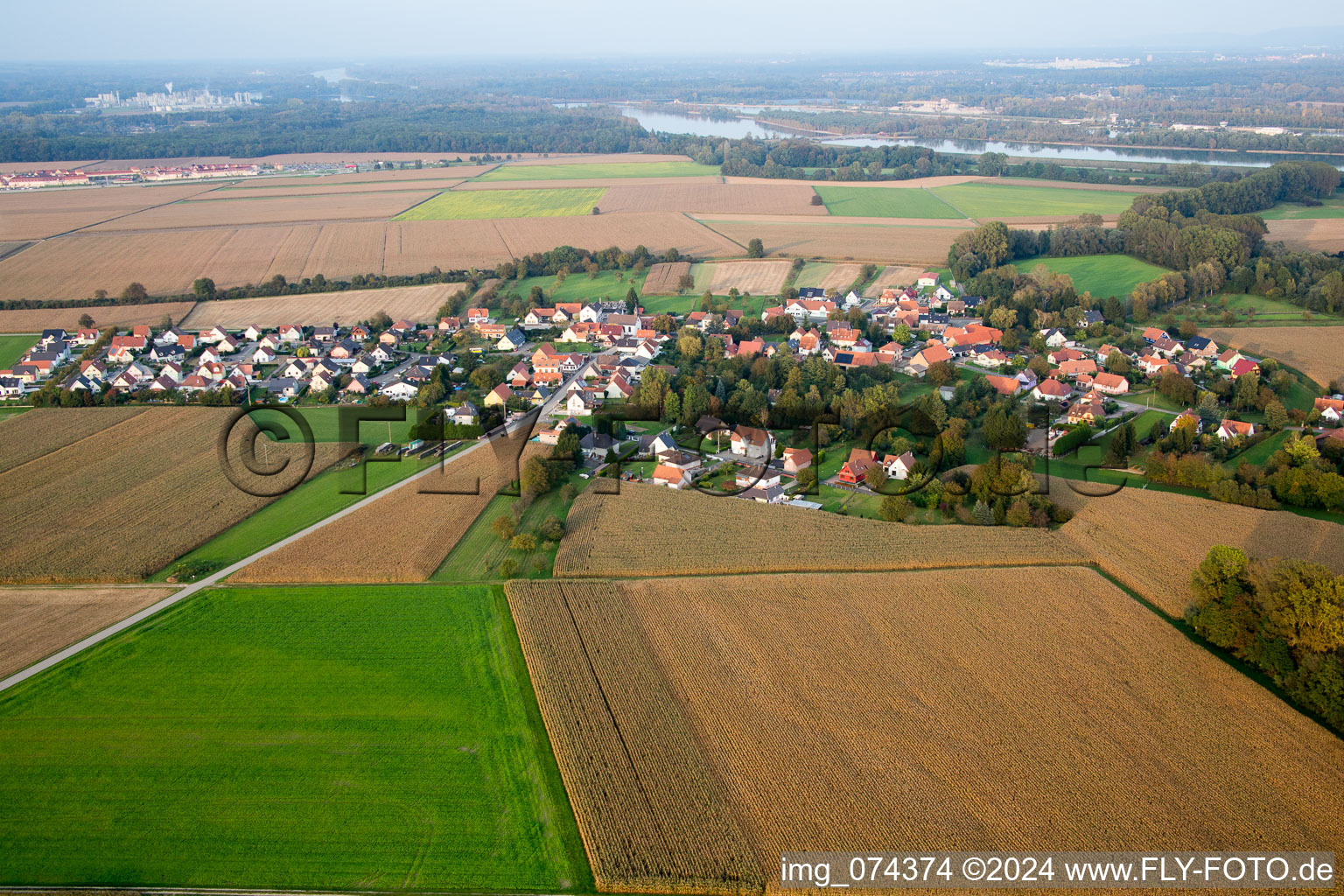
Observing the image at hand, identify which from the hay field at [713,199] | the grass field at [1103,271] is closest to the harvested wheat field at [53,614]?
the grass field at [1103,271]

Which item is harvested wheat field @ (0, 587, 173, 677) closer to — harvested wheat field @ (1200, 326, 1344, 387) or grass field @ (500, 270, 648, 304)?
grass field @ (500, 270, 648, 304)

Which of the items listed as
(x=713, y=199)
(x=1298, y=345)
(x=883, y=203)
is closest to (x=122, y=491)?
(x=1298, y=345)

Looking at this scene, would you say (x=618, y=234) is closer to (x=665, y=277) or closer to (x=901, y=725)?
(x=665, y=277)

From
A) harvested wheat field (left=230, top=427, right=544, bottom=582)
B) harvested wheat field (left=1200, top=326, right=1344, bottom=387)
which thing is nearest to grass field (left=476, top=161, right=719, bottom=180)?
harvested wheat field (left=1200, top=326, right=1344, bottom=387)

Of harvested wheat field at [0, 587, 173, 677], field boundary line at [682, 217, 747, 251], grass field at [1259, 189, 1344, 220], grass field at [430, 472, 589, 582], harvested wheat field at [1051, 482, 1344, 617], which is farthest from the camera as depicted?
grass field at [1259, 189, 1344, 220]

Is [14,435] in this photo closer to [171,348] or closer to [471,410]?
[171,348]

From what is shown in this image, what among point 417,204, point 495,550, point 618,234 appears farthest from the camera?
point 417,204
